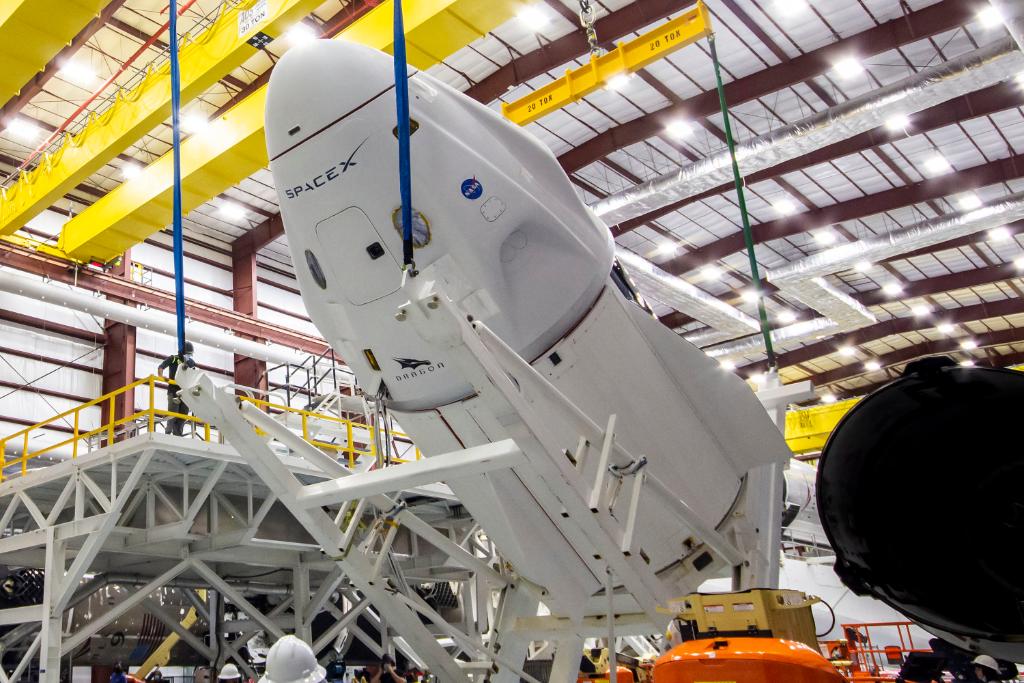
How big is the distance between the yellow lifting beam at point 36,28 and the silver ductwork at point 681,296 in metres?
13.8

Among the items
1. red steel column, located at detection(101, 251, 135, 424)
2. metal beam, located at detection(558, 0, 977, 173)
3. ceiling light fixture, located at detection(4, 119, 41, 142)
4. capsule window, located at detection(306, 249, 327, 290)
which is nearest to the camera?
capsule window, located at detection(306, 249, 327, 290)

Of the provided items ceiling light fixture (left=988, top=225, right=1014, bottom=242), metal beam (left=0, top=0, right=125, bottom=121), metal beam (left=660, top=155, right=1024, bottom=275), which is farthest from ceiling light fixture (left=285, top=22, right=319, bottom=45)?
ceiling light fixture (left=988, top=225, right=1014, bottom=242)

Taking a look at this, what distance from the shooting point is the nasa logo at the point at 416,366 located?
19.3ft

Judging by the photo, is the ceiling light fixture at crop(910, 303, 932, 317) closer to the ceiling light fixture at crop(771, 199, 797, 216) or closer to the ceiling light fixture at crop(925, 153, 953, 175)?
the ceiling light fixture at crop(771, 199, 797, 216)

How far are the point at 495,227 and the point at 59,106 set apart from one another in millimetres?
20808

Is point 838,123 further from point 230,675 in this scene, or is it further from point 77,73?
point 77,73

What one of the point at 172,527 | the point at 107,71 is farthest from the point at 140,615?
the point at 107,71

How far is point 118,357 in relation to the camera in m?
24.8

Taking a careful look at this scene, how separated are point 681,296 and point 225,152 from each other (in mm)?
13576

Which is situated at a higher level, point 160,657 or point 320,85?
point 320,85

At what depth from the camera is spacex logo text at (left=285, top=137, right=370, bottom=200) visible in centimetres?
520

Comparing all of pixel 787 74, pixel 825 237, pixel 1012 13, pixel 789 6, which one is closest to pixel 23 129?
pixel 789 6

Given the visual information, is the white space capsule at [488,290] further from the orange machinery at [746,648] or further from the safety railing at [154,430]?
the orange machinery at [746,648]

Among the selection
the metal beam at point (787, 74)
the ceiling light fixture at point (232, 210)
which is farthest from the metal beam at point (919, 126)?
the ceiling light fixture at point (232, 210)
